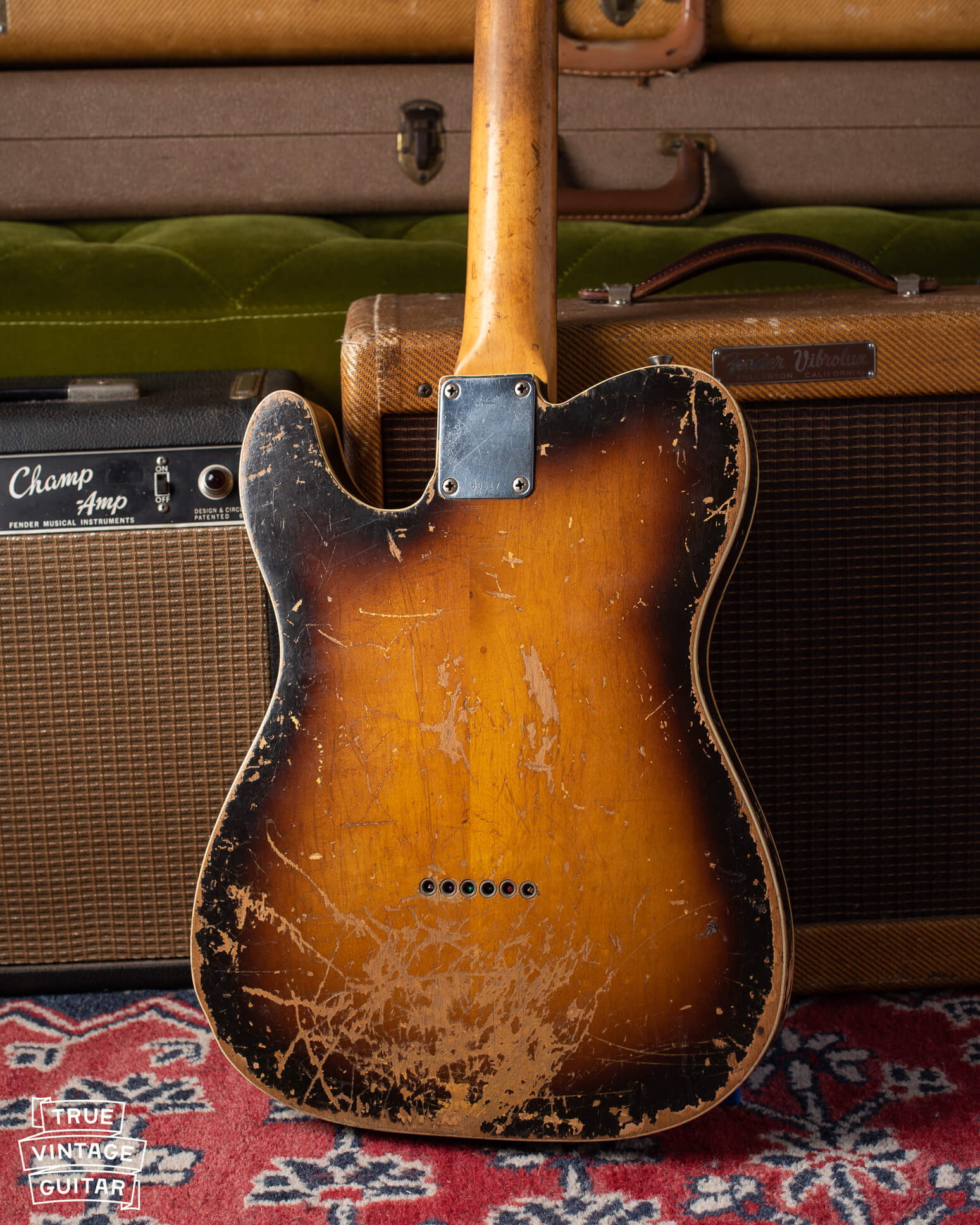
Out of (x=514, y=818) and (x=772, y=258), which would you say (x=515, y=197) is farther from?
(x=514, y=818)

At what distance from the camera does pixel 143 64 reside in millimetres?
1336

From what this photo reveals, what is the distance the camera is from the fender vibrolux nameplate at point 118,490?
2.65 ft

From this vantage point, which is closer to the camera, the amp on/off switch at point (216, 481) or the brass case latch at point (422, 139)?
the amp on/off switch at point (216, 481)

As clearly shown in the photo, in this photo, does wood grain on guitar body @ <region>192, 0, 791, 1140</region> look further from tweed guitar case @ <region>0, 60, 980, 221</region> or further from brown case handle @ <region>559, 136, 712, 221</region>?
tweed guitar case @ <region>0, 60, 980, 221</region>

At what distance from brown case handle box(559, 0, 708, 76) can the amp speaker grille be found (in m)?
0.84

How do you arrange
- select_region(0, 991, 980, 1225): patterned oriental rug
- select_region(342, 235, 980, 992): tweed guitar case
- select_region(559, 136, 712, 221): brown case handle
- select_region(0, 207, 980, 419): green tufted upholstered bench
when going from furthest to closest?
1. select_region(559, 136, 712, 221): brown case handle
2. select_region(0, 207, 980, 419): green tufted upholstered bench
3. select_region(342, 235, 980, 992): tweed guitar case
4. select_region(0, 991, 980, 1225): patterned oriental rug

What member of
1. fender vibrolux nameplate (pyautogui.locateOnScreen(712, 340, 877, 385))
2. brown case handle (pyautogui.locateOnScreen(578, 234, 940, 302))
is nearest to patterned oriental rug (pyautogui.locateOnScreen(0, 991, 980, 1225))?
fender vibrolux nameplate (pyautogui.locateOnScreen(712, 340, 877, 385))

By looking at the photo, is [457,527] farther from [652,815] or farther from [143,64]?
[143,64]

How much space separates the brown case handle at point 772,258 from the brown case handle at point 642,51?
559 mm

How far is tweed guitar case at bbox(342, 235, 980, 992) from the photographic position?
77 cm

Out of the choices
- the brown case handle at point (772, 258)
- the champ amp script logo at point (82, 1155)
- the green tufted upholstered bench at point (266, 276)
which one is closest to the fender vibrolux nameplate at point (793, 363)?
the brown case handle at point (772, 258)

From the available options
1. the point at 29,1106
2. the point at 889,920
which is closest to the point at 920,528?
the point at 889,920

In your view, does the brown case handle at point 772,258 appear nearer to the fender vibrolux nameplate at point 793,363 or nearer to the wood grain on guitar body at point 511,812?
the fender vibrolux nameplate at point 793,363

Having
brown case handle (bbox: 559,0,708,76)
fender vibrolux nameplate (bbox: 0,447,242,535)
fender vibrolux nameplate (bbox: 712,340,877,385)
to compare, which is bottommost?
fender vibrolux nameplate (bbox: 0,447,242,535)
